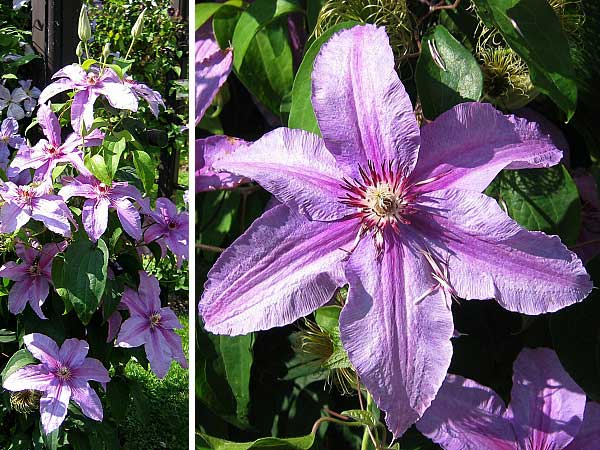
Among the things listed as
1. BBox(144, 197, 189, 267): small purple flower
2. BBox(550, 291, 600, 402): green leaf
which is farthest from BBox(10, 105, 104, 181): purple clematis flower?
BBox(550, 291, 600, 402): green leaf

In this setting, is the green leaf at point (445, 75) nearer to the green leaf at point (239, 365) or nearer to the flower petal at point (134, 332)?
the green leaf at point (239, 365)

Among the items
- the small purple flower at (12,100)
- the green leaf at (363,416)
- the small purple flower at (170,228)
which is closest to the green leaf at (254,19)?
the green leaf at (363,416)

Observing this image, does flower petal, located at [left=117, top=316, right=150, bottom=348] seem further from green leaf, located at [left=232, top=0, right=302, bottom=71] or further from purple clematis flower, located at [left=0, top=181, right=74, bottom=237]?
green leaf, located at [left=232, top=0, right=302, bottom=71]

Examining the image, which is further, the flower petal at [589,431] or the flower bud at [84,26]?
the flower bud at [84,26]

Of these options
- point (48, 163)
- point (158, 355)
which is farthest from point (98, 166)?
point (158, 355)

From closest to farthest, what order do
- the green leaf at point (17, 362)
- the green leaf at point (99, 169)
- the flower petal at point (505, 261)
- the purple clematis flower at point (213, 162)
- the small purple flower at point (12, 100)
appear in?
1. the flower petal at point (505, 261)
2. the purple clematis flower at point (213, 162)
3. the green leaf at point (99, 169)
4. the green leaf at point (17, 362)
5. the small purple flower at point (12, 100)

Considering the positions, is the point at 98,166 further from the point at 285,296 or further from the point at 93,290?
the point at 285,296
